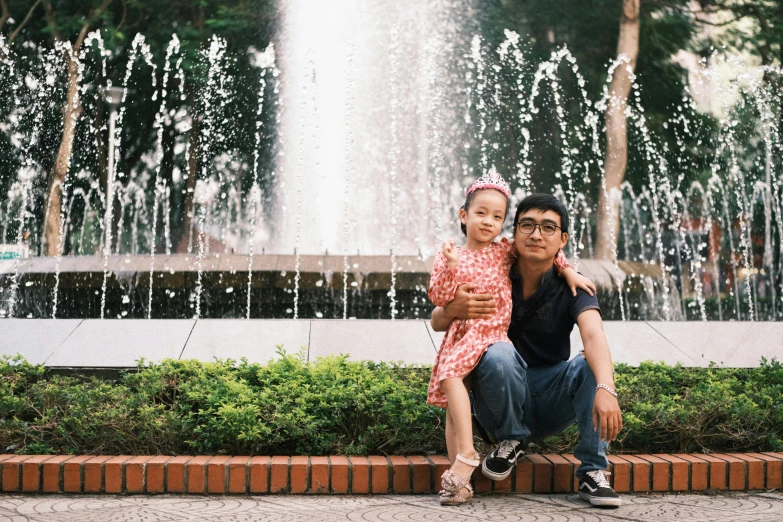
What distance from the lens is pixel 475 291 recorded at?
3455 millimetres

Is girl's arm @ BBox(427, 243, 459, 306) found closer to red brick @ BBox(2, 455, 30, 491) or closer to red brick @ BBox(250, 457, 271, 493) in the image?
red brick @ BBox(250, 457, 271, 493)

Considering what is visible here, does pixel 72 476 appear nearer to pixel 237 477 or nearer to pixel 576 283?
pixel 237 477

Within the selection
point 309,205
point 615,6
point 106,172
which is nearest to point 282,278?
point 309,205

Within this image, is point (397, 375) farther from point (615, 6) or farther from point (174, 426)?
point (615, 6)

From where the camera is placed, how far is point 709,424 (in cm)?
402

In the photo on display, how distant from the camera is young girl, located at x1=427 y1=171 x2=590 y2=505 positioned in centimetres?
336

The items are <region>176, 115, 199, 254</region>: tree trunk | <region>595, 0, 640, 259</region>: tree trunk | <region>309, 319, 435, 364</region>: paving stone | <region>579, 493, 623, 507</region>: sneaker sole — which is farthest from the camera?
<region>176, 115, 199, 254</region>: tree trunk

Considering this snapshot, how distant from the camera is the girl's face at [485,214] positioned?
345cm

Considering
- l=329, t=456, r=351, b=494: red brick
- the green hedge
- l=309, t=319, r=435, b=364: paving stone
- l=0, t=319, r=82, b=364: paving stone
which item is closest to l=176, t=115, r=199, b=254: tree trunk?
l=0, t=319, r=82, b=364: paving stone

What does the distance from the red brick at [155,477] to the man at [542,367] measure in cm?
124

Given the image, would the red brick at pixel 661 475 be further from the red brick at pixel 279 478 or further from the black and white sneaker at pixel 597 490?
the red brick at pixel 279 478

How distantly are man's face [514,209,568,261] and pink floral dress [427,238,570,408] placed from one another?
122 millimetres

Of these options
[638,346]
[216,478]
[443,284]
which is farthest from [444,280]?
[638,346]

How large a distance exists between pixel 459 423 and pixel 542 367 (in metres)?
0.51
